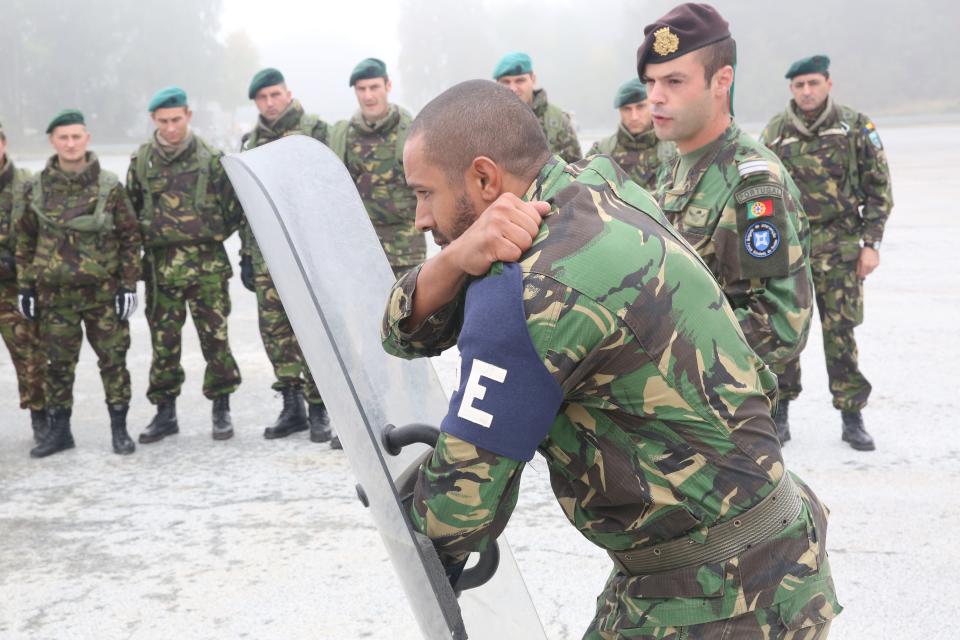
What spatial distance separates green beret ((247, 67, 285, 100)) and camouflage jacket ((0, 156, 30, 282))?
134cm

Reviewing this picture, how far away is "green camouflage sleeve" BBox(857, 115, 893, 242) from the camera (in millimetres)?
5129

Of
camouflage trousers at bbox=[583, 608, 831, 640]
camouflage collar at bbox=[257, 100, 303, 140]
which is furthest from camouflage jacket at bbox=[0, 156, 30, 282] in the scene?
camouflage trousers at bbox=[583, 608, 831, 640]

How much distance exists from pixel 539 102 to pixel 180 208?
2471 mm

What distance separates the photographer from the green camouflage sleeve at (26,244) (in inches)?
218

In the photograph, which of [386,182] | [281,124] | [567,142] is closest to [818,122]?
[567,142]

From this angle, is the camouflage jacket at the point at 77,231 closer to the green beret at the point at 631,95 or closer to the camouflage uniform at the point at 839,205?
the green beret at the point at 631,95

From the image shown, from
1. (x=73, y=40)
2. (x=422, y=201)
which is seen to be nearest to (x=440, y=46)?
(x=73, y=40)

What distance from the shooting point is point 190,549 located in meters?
4.11

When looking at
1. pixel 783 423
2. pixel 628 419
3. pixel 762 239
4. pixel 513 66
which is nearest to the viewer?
pixel 628 419

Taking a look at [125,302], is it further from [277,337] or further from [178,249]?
[277,337]

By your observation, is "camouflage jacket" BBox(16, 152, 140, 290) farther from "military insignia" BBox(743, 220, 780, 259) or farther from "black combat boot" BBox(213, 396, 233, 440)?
"military insignia" BBox(743, 220, 780, 259)

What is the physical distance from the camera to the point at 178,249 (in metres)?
5.74

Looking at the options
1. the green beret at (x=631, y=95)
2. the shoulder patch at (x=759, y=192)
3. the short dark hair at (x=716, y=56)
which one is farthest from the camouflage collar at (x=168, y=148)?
the shoulder patch at (x=759, y=192)

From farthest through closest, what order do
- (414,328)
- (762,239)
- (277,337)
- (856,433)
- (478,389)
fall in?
(277,337)
(856,433)
(762,239)
(414,328)
(478,389)
